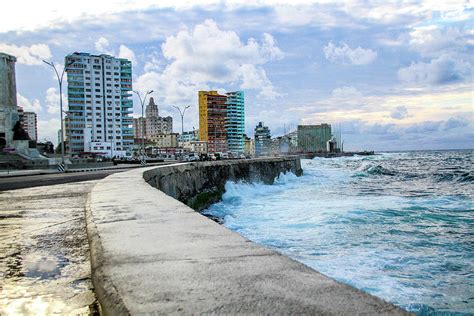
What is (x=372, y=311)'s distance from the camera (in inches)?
64.7

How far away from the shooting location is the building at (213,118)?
458 ft

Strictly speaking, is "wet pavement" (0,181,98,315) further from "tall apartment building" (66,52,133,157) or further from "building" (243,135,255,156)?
"building" (243,135,255,156)

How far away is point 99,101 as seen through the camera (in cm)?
11756

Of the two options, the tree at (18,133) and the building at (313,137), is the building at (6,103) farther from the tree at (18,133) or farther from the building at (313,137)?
the building at (313,137)

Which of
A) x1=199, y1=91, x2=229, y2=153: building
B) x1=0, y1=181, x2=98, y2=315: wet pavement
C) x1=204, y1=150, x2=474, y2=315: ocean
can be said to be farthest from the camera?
x1=199, y1=91, x2=229, y2=153: building

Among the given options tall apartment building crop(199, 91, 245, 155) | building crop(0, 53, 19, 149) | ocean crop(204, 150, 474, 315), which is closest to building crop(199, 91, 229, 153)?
tall apartment building crop(199, 91, 245, 155)

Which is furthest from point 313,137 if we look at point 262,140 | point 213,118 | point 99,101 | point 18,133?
point 18,133

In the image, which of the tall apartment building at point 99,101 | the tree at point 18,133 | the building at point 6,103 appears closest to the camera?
the building at point 6,103

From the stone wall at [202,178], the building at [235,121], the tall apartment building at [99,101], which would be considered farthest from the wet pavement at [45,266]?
the building at [235,121]

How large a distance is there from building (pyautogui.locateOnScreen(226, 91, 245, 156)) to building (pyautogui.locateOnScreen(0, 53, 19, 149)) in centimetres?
9637

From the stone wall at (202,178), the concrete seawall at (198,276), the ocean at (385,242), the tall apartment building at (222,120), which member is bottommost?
the ocean at (385,242)

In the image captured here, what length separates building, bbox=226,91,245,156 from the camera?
147 metres

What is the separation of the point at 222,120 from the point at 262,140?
37695 millimetres

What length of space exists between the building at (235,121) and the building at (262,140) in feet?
40.1
